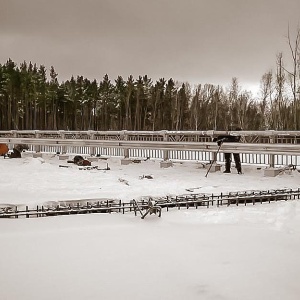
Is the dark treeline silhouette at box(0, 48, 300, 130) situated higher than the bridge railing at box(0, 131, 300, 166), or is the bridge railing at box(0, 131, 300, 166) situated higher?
the dark treeline silhouette at box(0, 48, 300, 130)

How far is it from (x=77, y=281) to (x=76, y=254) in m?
1.02

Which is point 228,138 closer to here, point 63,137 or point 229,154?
point 229,154

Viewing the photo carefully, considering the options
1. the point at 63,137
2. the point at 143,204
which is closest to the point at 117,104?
the point at 63,137

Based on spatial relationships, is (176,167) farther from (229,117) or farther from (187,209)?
(229,117)

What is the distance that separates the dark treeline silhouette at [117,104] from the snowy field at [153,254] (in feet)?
188

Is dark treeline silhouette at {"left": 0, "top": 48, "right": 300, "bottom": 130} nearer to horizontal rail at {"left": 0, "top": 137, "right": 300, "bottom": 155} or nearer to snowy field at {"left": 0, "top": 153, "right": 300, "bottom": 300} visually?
horizontal rail at {"left": 0, "top": 137, "right": 300, "bottom": 155}

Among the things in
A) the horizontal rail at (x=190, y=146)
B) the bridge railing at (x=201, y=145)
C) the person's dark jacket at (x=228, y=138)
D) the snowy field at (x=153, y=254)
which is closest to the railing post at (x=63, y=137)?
the bridge railing at (x=201, y=145)

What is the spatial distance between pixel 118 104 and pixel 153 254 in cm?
7300

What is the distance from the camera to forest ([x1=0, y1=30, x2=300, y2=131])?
230 feet

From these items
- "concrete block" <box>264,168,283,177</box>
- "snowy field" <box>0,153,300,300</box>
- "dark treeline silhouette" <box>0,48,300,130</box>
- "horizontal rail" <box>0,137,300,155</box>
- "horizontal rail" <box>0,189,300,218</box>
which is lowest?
"snowy field" <box>0,153,300,300</box>

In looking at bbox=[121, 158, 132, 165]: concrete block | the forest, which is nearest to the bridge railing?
bbox=[121, 158, 132, 165]: concrete block

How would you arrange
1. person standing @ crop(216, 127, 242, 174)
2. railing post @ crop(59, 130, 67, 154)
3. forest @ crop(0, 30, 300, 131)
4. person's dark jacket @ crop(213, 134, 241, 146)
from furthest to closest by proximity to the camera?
forest @ crop(0, 30, 300, 131), railing post @ crop(59, 130, 67, 154), person's dark jacket @ crop(213, 134, 241, 146), person standing @ crop(216, 127, 242, 174)

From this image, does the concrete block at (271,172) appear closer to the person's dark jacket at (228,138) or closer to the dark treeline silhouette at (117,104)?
the person's dark jacket at (228,138)

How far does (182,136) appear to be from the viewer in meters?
19.3
